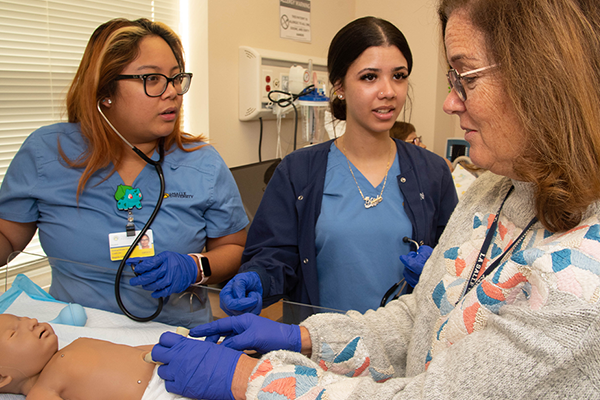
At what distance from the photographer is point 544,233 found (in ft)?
2.38

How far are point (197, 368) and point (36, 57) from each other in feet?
5.74

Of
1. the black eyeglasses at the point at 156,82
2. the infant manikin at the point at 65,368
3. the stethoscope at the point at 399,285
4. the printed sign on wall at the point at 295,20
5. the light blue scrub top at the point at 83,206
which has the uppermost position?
the printed sign on wall at the point at 295,20

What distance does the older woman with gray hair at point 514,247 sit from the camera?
1.87 ft

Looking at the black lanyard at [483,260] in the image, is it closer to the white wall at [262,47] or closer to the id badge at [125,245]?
the id badge at [125,245]

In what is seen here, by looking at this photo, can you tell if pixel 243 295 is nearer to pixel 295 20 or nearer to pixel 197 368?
pixel 197 368

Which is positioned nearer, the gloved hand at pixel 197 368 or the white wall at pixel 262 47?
the gloved hand at pixel 197 368

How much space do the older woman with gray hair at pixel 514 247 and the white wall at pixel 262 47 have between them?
1.35 meters

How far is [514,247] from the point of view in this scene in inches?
30.6

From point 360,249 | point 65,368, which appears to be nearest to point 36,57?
point 65,368

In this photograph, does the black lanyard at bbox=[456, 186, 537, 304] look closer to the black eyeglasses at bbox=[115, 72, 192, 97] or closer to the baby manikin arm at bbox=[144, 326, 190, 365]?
the baby manikin arm at bbox=[144, 326, 190, 365]

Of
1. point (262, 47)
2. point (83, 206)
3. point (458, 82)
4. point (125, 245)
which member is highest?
point (262, 47)

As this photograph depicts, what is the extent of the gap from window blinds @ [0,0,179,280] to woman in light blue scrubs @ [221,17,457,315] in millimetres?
1073

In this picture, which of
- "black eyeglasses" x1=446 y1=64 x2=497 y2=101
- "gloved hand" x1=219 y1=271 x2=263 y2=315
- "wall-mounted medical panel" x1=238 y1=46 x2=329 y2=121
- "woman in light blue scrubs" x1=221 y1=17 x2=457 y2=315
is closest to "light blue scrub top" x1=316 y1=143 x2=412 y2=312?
"woman in light blue scrubs" x1=221 y1=17 x2=457 y2=315

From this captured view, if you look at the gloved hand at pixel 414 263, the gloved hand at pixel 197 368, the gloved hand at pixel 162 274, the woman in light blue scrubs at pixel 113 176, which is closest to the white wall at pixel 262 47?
the woman in light blue scrubs at pixel 113 176
